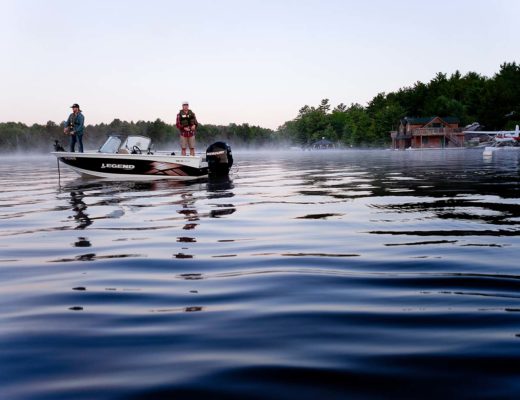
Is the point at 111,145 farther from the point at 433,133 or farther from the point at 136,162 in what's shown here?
the point at 433,133

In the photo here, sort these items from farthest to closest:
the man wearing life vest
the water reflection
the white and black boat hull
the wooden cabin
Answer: the wooden cabin → the man wearing life vest → the white and black boat hull → the water reflection

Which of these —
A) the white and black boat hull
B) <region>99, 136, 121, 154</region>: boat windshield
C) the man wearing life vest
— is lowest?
the white and black boat hull

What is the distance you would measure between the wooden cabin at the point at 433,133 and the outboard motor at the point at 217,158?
9654 cm

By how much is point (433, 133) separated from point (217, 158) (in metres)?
97.7

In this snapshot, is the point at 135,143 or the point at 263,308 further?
the point at 135,143

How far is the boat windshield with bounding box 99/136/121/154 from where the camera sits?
817 inches

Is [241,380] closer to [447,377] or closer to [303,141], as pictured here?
[447,377]

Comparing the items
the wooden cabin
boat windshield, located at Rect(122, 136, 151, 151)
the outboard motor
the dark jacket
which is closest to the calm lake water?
boat windshield, located at Rect(122, 136, 151, 151)

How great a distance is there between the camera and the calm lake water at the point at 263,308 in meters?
2.71

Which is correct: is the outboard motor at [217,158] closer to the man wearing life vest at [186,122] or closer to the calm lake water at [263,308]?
the man wearing life vest at [186,122]

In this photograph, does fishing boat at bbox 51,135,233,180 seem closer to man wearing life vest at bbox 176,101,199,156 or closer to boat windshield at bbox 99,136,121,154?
boat windshield at bbox 99,136,121,154

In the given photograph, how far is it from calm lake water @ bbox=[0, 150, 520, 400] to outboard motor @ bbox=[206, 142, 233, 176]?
1235 centimetres

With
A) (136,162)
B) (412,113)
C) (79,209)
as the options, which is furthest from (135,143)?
(412,113)

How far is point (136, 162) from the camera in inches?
794
